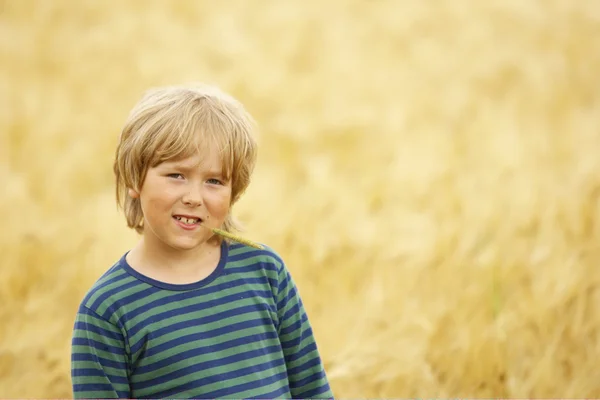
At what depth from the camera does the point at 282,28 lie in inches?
257

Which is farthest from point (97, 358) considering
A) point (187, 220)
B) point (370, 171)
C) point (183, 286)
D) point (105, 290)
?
point (370, 171)

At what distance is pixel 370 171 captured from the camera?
15.6ft

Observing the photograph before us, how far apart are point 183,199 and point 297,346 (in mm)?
526

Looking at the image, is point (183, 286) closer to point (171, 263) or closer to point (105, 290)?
point (171, 263)

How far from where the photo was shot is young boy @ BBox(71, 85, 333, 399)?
203 centimetres

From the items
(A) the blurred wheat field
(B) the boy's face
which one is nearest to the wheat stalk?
(B) the boy's face

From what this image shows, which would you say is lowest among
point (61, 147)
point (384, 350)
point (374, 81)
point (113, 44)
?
point (384, 350)

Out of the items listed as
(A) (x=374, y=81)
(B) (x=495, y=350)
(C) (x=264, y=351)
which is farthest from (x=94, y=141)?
(C) (x=264, y=351)

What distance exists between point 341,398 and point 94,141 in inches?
95.3

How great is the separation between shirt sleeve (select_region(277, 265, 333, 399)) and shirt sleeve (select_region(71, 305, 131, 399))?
1.48 feet

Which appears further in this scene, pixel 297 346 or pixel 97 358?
pixel 297 346

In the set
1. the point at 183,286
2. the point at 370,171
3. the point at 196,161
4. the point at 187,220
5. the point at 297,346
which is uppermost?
the point at 370,171

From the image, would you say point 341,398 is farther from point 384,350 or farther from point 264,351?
point 264,351

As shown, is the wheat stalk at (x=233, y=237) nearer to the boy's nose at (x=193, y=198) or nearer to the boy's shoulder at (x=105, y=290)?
the boy's nose at (x=193, y=198)
